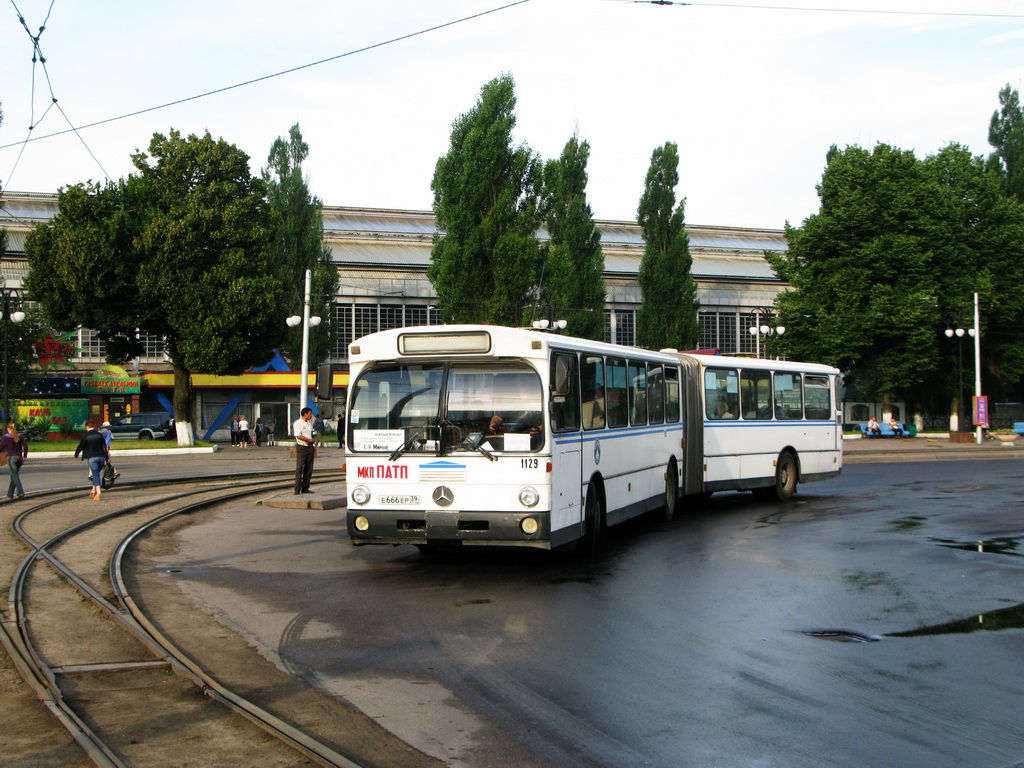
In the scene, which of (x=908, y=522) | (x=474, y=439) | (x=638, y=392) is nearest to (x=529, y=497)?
(x=474, y=439)

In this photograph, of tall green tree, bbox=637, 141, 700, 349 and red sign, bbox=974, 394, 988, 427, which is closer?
red sign, bbox=974, 394, 988, 427

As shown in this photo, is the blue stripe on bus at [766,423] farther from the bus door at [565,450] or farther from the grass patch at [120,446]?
the grass patch at [120,446]

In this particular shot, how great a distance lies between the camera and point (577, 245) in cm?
5409

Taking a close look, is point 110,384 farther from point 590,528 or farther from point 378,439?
point 378,439

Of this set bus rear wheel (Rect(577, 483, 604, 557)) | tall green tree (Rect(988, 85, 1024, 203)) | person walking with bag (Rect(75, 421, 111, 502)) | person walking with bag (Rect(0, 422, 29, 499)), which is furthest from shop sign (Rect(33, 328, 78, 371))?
tall green tree (Rect(988, 85, 1024, 203))

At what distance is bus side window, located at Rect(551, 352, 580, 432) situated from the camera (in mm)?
11789

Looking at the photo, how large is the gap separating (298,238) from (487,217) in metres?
12.3

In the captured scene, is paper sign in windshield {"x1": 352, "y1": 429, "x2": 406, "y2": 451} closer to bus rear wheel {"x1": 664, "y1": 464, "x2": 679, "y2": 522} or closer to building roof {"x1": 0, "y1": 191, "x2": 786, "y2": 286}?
bus rear wheel {"x1": 664, "y1": 464, "x2": 679, "y2": 522}

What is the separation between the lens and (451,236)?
5012cm

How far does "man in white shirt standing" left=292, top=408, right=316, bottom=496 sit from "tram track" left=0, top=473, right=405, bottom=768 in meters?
7.12

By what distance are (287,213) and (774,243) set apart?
44.5 metres

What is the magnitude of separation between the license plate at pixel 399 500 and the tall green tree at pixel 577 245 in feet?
133

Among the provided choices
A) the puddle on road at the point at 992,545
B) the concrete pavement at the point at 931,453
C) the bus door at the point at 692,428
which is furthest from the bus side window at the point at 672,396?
the concrete pavement at the point at 931,453

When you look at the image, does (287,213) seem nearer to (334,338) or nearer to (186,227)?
(334,338)
